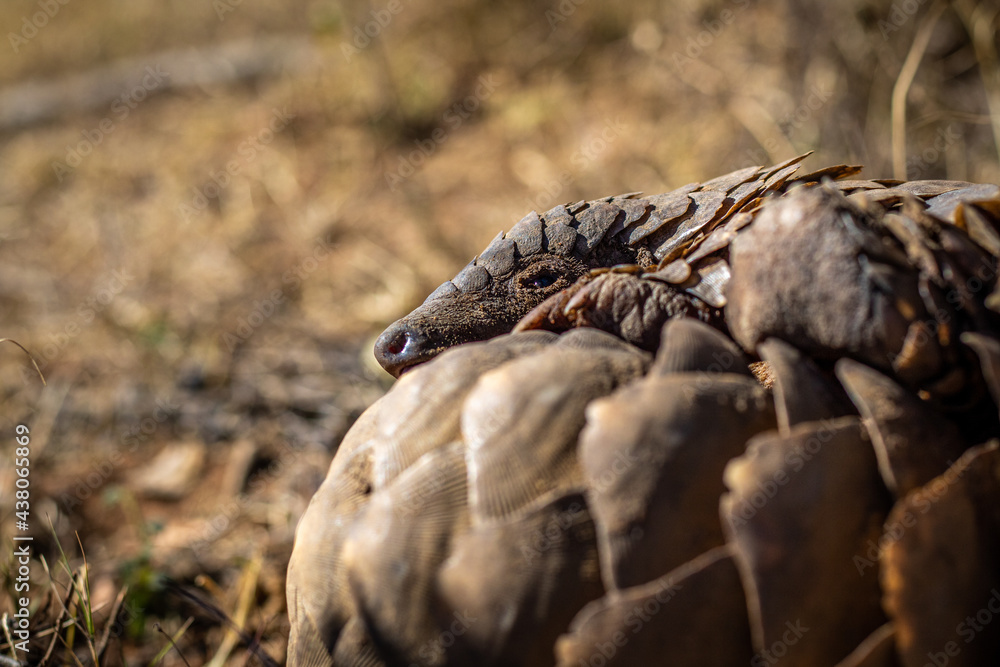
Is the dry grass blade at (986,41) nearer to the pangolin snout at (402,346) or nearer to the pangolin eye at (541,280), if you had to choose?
the pangolin eye at (541,280)

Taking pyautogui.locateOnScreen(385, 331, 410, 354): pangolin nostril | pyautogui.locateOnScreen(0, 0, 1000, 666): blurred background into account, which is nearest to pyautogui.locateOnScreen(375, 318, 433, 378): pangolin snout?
pyautogui.locateOnScreen(385, 331, 410, 354): pangolin nostril

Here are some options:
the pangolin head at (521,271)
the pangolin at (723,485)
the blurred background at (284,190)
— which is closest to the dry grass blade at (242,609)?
the blurred background at (284,190)

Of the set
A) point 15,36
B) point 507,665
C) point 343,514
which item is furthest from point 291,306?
point 15,36

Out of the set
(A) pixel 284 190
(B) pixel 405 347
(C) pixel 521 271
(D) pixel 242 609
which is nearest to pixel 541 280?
(C) pixel 521 271

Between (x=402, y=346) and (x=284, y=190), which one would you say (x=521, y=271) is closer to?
(x=402, y=346)

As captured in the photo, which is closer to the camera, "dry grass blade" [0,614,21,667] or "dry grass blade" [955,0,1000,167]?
"dry grass blade" [0,614,21,667]

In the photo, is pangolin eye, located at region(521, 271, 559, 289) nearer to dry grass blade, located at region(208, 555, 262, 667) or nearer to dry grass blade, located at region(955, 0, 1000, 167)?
dry grass blade, located at region(208, 555, 262, 667)
